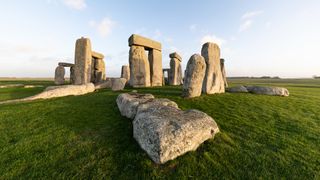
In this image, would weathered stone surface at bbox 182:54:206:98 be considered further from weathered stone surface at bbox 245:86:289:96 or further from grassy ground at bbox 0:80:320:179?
weathered stone surface at bbox 245:86:289:96

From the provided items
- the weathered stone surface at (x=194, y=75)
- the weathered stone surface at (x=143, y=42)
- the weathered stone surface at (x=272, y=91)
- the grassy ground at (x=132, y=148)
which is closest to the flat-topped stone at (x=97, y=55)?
the weathered stone surface at (x=143, y=42)

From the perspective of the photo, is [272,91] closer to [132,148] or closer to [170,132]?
[170,132]

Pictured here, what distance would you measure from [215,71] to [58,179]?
10022mm

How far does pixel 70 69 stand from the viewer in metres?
26.0

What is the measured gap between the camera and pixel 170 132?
3.91m

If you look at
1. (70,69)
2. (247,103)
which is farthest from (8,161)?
(70,69)

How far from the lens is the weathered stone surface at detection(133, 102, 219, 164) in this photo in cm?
380

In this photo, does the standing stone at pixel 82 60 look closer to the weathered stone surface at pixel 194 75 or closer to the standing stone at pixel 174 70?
the standing stone at pixel 174 70

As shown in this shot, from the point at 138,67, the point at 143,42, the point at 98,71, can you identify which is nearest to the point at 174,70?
the point at 143,42

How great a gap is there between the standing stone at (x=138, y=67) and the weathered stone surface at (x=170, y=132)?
10600 mm

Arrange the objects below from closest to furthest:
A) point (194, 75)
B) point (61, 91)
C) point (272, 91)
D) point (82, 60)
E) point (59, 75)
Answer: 1. point (194, 75)
2. point (272, 91)
3. point (61, 91)
4. point (82, 60)
5. point (59, 75)

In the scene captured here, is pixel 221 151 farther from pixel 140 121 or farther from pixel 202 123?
pixel 140 121

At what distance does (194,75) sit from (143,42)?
878 cm

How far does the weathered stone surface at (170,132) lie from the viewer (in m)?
3.80
